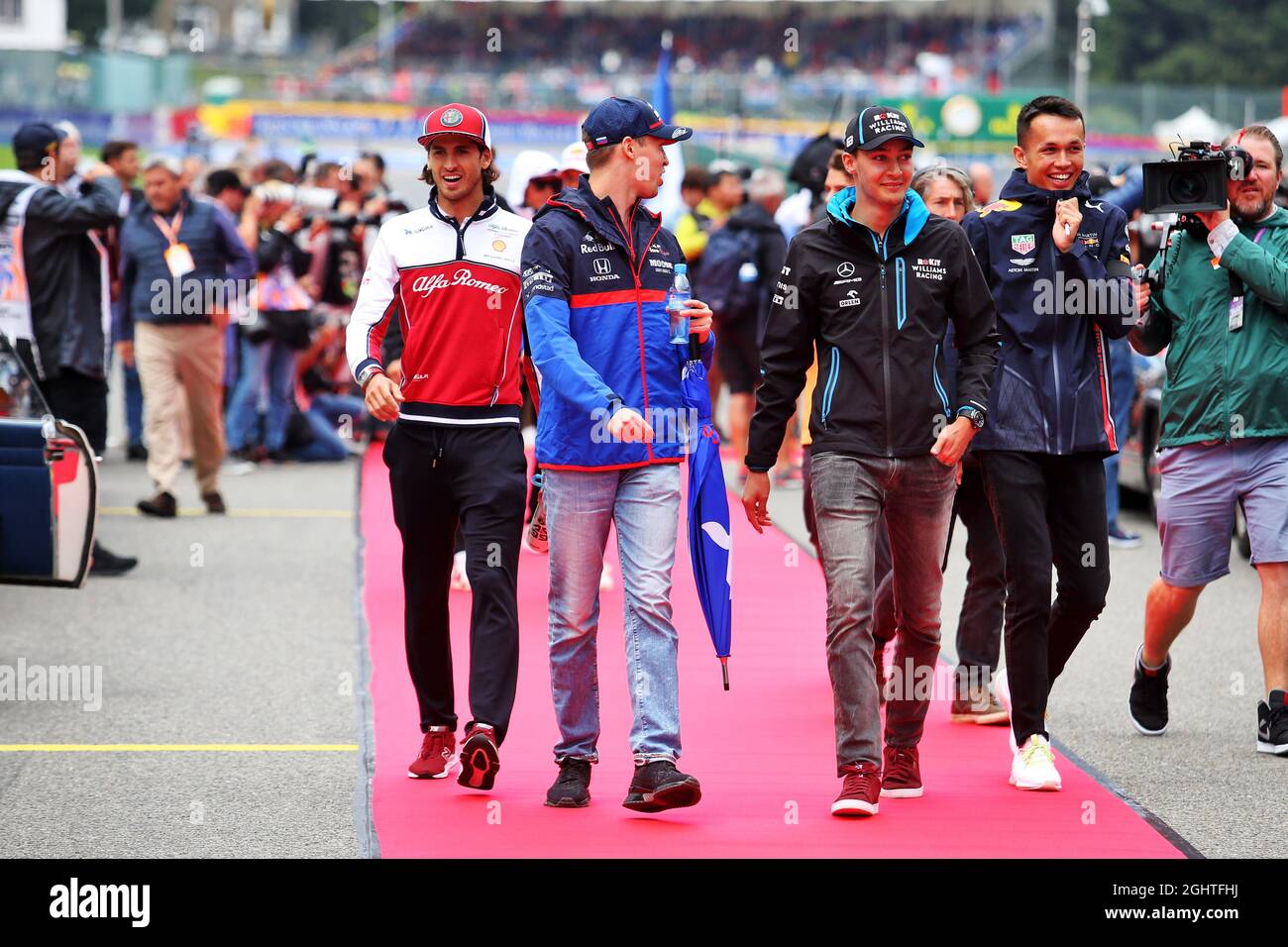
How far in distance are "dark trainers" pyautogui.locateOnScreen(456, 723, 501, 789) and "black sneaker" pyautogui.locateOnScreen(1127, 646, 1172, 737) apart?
104 inches

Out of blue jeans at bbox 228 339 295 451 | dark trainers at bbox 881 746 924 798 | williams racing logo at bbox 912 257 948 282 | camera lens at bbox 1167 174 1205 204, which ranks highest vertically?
camera lens at bbox 1167 174 1205 204

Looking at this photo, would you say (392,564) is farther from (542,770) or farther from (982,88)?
(982,88)

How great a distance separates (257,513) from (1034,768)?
7867 millimetres

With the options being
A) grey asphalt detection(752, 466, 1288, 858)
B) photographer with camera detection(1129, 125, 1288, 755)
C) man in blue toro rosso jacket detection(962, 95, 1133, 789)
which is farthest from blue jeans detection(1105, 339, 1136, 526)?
man in blue toro rosso jacket detection(962, 95, 1133, 789)

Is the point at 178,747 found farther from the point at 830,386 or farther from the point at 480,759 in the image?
the point at 830,386

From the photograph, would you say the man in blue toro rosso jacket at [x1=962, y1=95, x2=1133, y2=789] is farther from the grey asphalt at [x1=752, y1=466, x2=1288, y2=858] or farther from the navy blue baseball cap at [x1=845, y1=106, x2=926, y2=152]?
the navy blue baseball cap at [x1=845, y1=106, x2=926, y2=152]

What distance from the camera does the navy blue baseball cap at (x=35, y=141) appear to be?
32.2ft

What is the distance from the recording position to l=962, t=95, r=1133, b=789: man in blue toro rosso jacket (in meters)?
5.98

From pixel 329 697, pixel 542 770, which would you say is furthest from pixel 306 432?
pixel 542 770

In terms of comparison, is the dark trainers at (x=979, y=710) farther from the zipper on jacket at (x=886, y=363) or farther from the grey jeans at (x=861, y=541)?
the zipper on jacket at (x=886, y=363)

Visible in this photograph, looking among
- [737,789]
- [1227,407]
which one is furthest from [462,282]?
[1227,407]

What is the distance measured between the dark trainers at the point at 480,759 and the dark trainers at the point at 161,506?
23.1 ft

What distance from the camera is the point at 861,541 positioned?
18.4 feet

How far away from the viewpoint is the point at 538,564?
10.6 metres
